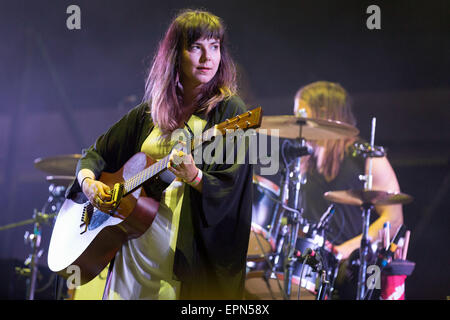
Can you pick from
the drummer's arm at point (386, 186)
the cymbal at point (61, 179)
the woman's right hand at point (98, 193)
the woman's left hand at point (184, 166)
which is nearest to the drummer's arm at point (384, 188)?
the drummer's arm at point (386, 186)

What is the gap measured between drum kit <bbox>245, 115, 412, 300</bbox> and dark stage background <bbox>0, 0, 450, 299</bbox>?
25.2 inches

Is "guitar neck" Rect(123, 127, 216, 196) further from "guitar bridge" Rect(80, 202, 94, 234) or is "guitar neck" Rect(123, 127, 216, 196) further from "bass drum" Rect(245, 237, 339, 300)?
"bass drum" Rect(245, 237, 339, 300)

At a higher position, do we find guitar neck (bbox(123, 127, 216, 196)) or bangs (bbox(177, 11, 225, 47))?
bangs (bbox(177, 11, 225, 47))

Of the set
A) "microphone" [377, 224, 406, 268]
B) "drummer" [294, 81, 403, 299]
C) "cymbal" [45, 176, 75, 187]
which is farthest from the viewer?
"drummer" [294, 81, 403, 299]

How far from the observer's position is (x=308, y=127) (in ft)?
12.5

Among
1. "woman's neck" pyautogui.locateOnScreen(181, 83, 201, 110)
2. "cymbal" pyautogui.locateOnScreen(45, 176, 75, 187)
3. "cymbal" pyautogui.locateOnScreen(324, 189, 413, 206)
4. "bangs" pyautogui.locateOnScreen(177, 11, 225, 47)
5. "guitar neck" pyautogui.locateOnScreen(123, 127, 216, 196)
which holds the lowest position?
"cymbal" pyautogui.locateOnScreen(324, 189, 413, 206)

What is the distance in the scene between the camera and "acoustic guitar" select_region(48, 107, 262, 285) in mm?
1687

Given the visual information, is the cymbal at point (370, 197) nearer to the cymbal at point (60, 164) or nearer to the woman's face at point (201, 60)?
the woman's face at point (201, 60)

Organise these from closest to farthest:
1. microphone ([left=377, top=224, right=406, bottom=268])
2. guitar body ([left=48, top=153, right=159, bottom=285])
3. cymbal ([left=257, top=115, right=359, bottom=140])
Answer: guitar body ([left=48, top=153, right=159, bottom=285])
microphone ([left=377, top=224, right=406, bottom=268])
cymbal ([left=257, top=115, right=359, bottom=140])

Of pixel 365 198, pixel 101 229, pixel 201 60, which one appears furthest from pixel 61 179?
pixel 201 60

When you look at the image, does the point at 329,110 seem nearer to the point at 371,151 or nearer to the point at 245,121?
the point at 371,151

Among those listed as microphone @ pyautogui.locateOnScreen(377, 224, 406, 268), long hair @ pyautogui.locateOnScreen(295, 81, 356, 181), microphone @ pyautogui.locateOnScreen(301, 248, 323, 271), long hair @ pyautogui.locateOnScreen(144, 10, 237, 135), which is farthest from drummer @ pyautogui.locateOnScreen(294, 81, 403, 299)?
long hair @ pyautogui.locateOnScreen(144, 10, 237, 135)

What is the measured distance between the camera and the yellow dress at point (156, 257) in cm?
167
